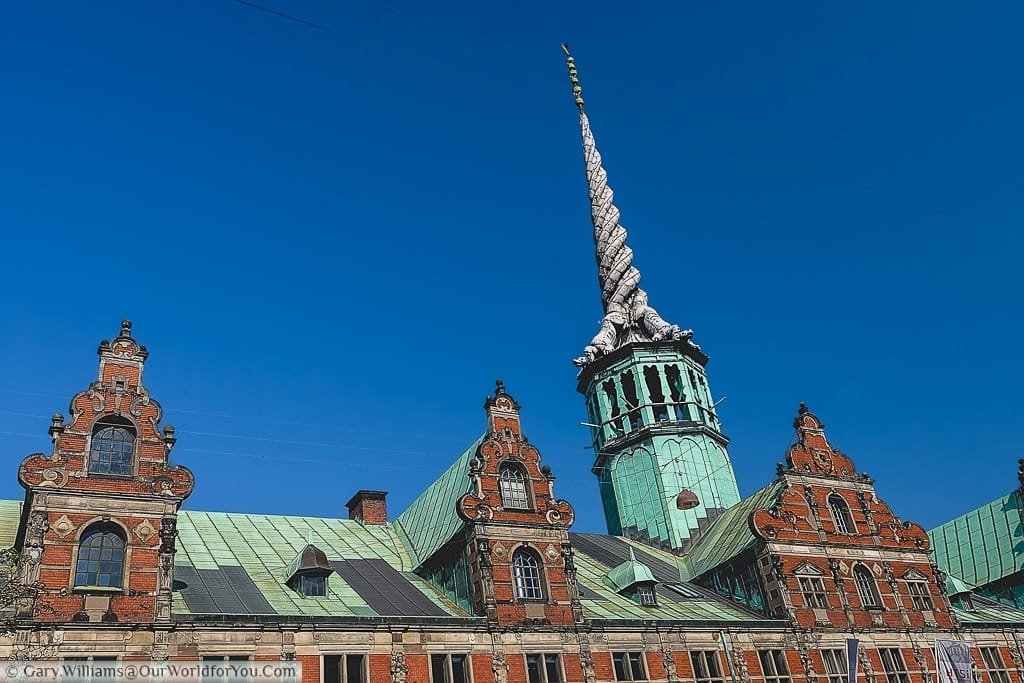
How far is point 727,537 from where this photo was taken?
173 ft

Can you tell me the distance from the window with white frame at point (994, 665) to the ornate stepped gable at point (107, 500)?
40.0 meters

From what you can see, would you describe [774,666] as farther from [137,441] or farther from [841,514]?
[137,441]

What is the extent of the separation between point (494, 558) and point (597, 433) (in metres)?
28.4

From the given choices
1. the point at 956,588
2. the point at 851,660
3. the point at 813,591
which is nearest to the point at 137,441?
the point at 813,591

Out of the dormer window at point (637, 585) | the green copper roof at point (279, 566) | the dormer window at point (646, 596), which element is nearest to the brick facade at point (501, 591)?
the green copper roof at point (279, 566)

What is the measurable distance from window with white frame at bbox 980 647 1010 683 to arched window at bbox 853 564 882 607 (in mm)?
6482

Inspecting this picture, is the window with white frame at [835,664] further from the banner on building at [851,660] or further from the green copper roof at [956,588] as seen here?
the green copper roof at [956,588]

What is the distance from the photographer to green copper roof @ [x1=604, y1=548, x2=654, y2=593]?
43.8m

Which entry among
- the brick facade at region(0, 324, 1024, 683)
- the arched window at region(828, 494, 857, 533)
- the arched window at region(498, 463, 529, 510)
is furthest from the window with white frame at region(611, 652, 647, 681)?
the arched window at region(828, 494, 857, 533)

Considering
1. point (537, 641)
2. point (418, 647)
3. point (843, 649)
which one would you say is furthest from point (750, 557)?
point (418, 647)

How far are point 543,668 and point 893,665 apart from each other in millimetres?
18898

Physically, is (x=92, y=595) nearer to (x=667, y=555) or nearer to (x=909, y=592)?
(x=667, y=555)

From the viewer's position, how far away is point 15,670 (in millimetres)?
29266

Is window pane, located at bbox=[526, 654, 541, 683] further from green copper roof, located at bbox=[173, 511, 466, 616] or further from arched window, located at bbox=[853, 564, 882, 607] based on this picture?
arched window, located at bbox=[853, 564, 882, 607]
